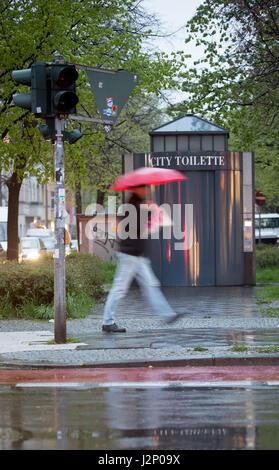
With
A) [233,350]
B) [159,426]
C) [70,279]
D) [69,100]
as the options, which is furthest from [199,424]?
[70,279]

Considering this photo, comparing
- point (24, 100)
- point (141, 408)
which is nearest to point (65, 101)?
point (24, 100)

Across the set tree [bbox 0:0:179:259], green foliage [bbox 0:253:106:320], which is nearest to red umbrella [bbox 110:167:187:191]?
green foliage [bbox 0:253:106:320]

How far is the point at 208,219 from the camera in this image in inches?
962

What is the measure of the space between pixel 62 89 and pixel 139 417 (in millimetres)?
5773

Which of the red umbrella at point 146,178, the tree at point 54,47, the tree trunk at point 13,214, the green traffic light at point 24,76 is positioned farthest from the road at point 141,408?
the tree trunk at point 13,214

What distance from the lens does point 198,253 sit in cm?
2433

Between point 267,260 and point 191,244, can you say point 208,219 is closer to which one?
point 191,244

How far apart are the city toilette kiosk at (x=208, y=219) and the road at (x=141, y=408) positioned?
46.2 ft

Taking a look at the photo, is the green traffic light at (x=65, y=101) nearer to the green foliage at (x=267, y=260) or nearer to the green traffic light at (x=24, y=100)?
the green traffic light at (x=24, y=100)

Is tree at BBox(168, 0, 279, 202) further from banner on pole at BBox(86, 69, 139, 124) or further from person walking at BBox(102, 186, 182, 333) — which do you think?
person walking at BBox(102, 186, 182, 333)

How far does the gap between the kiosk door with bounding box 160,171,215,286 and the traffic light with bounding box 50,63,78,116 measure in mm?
12825

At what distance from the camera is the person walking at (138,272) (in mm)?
11992

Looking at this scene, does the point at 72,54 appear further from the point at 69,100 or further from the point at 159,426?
the point at 159,426
